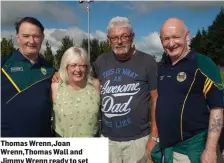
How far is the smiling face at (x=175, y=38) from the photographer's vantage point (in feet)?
10.9

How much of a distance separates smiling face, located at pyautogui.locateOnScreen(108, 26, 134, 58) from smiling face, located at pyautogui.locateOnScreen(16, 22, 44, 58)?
91 centimetres

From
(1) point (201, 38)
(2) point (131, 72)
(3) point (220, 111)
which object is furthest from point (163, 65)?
(1) point (201, 38)

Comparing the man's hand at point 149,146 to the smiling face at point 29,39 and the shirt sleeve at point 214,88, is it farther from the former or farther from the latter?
the smiling face at point 29,39

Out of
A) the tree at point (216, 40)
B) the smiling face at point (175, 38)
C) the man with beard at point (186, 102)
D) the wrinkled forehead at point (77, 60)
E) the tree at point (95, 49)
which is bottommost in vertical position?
the man with beard at point (186, 102)

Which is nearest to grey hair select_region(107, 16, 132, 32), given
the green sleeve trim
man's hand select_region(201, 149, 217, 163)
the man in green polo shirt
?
the man in green polo shirt

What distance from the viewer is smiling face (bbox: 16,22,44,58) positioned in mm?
3748

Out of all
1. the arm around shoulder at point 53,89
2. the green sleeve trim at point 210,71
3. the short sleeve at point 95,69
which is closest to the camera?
the green sleeve trim at point 210,71

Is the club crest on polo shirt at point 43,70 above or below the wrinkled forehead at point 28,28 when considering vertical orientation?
below

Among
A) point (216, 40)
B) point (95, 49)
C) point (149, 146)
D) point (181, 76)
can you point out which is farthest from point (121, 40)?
point (216, 40)

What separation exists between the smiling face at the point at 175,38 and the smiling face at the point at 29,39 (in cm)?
152

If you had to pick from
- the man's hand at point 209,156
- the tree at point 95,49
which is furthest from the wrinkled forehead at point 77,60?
the tree at point 95,49

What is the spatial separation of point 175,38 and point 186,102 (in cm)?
69

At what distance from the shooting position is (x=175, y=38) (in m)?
3.32
